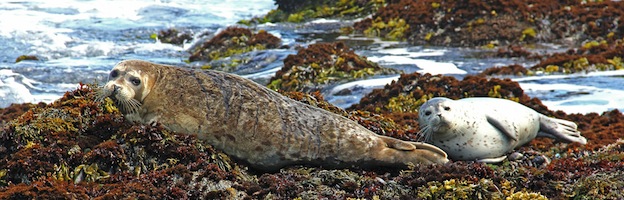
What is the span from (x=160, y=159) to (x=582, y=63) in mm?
10713

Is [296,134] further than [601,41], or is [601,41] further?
[601,41]

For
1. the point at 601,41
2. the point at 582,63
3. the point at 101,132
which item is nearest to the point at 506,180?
the point at 101,132

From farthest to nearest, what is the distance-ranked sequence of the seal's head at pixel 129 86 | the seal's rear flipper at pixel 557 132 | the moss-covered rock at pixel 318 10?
the moss-covered rock at pixel 318 10 < the seal's rear flipper at pixel 557 132 < the seal's head at pixel 129 86

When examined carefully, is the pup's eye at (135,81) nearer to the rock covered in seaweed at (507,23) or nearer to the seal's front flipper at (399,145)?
the seal's front flipper at (399,145)

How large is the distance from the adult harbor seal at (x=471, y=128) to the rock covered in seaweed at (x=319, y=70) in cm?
674

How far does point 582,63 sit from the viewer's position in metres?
14.9

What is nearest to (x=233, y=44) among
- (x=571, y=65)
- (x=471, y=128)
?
(x=571, y=65)

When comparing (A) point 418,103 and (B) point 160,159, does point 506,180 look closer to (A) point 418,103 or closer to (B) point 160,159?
(B) point 160,159

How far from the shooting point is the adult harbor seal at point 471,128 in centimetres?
709

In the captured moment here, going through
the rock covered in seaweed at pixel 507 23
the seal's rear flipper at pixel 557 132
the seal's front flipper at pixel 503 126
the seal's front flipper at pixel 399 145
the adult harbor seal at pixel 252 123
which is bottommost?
the rock covered in seaweed at pixel 507 23

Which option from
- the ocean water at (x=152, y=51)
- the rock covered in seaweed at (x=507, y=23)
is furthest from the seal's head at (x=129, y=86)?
the rock covered in seaweed at (x=507, y=23)

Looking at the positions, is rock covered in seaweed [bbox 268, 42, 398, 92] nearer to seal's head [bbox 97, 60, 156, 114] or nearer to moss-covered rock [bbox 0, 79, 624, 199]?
seal's head [bbox 97, 60, 156, 114]

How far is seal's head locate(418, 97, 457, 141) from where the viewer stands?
6.99 meters

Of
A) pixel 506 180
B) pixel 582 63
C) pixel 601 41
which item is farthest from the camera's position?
pixel 601 41
